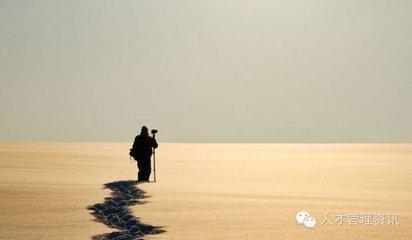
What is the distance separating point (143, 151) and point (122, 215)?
7279mm

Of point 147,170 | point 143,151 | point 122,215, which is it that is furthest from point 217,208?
point 143,151

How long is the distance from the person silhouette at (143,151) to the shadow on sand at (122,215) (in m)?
2.46

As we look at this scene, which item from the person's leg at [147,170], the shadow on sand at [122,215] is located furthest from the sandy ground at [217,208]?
the person's leg at [147,170]

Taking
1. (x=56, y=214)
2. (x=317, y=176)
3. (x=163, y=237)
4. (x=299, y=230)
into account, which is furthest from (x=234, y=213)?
(x=317, y=176)

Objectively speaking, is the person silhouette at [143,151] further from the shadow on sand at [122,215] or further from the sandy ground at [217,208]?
the shadow on sand at [122,215]

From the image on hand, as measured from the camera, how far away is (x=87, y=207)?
1123cm

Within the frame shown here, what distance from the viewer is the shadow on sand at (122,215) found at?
28.9ft

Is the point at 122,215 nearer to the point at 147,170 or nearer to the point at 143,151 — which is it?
the point at 147,170

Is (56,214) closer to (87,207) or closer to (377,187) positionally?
(87,207)

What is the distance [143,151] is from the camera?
698 inches

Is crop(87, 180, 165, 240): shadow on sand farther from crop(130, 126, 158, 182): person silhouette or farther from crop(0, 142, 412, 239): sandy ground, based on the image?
crop(130, 126, 158, 182): person silhouette

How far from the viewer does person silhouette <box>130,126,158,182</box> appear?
17375mm

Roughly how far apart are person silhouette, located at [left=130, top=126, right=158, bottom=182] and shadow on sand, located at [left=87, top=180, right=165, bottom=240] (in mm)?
2460

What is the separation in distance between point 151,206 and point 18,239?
367 centimetres
